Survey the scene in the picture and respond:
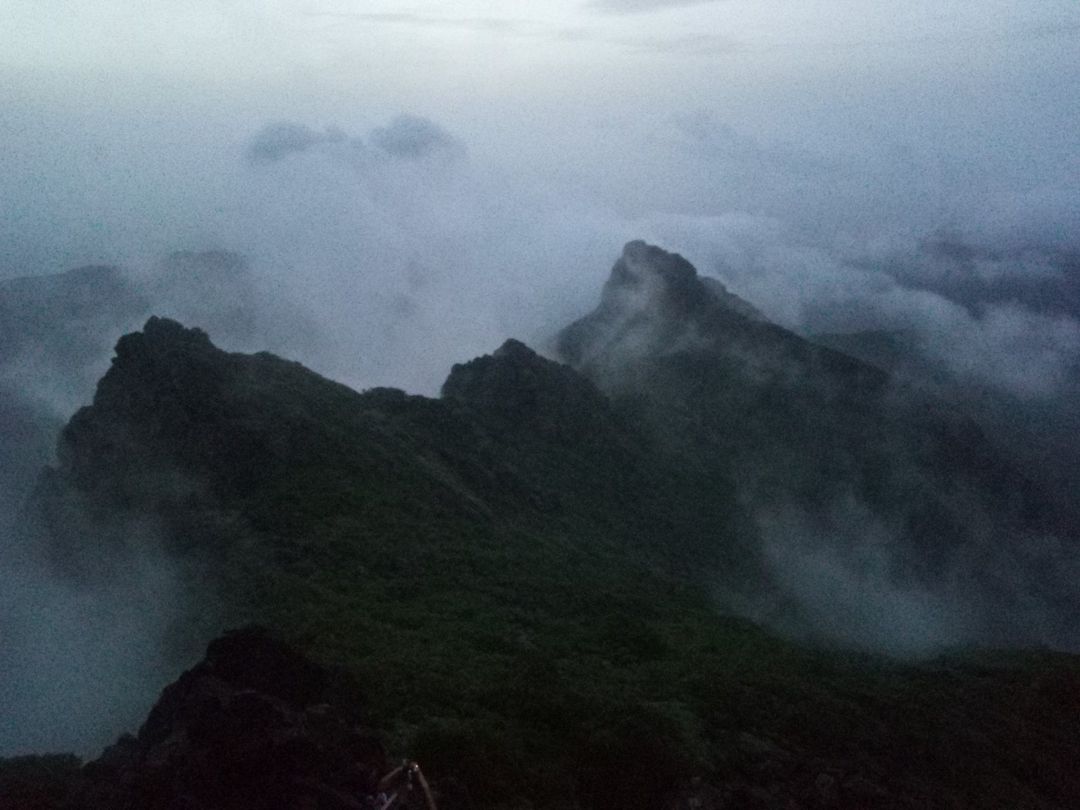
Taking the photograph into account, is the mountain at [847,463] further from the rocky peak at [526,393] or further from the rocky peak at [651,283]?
the rocky peak at [526,393]

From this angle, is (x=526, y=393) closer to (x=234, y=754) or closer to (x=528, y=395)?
(x=528, y=395)

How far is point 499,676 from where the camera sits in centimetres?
4081

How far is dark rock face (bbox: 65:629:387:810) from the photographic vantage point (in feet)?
80.4

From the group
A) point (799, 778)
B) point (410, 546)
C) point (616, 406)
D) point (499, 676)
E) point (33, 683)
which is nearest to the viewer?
point (799, 778)

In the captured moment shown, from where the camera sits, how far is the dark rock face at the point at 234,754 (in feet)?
80.4

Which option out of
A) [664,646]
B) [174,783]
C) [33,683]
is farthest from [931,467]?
[174,783]

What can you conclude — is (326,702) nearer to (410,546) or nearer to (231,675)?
(231,675)

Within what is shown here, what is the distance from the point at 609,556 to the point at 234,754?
157ft

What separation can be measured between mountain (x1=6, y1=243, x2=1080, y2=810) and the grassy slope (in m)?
0.19

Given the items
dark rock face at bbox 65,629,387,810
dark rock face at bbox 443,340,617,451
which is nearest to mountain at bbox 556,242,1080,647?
dark rock face at bbox 443,340,617,451

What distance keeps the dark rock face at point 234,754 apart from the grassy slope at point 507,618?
514 centimetres

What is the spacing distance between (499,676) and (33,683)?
75.0ft

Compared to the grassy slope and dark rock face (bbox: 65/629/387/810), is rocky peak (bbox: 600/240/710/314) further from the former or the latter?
dark rock face (bbox: 65/629/387/810)

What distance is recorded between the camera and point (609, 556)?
235ft
